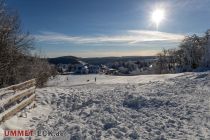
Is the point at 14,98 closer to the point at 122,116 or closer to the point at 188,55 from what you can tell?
the point at 122,116

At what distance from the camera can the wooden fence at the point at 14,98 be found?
8.73 metres

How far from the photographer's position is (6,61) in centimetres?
2020

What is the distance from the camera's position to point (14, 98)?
380 inches

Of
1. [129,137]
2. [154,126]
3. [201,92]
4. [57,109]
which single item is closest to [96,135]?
[129,137]

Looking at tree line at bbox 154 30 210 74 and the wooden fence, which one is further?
tree line at bbox 154 30 210 74

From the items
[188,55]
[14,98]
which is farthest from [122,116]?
[188,55]

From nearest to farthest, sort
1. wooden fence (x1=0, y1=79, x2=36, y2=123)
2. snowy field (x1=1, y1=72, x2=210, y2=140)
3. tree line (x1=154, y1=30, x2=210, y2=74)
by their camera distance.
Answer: snowy field (x1=1, y1=72, x2=210, y2=140) → wooden fence (x1=0, y1=79, x2=36, y2=123) → tree line (x1=154, y1=30, x2=210, y2=74)

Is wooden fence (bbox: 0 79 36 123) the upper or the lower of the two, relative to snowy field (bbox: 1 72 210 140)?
upper

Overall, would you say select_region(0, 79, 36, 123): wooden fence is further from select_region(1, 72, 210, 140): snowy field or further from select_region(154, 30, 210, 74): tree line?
select_region(154, 30, 210, 74): tree line

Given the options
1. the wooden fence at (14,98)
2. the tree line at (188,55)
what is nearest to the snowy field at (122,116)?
the wooden fence at (14,98)

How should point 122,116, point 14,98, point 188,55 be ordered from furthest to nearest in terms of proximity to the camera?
point 188,55, point 122,116, point 14,98

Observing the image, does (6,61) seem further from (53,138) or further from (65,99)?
(53,138)

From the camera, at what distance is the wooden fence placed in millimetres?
8730

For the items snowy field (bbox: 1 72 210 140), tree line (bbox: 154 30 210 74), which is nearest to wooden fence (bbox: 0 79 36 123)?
snowy field (bbox: 1 72 210 140)
